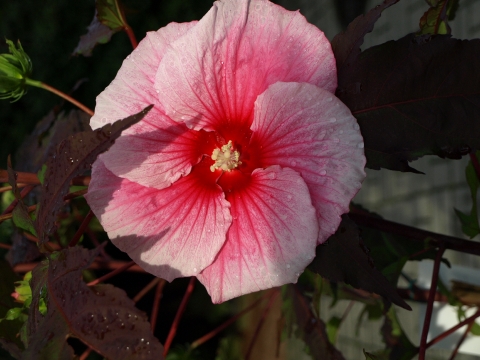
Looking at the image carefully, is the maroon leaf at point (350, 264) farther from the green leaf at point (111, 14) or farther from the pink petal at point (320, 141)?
the green leaf at point (111, 14)

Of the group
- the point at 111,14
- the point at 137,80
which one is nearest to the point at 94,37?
the point at 111,14

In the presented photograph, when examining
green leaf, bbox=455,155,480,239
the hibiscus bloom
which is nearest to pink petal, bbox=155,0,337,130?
the hibiscus bloom

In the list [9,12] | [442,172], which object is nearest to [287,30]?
[442,172]

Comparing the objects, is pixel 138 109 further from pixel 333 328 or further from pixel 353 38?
pixel 333 328

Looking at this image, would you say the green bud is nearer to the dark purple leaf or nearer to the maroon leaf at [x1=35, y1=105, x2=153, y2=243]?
the dark purple leaf

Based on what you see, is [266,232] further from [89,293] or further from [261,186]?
[89,293]
